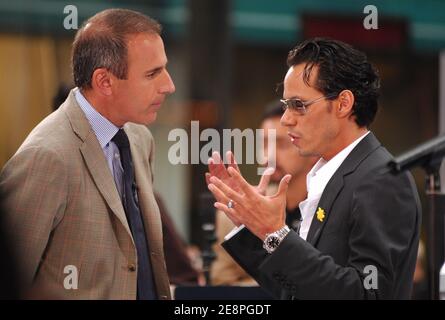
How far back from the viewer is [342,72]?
3438 millimetres

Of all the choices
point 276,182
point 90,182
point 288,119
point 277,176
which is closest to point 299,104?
point 288,119

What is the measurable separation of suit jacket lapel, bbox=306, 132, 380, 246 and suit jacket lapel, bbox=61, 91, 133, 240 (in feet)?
2.31

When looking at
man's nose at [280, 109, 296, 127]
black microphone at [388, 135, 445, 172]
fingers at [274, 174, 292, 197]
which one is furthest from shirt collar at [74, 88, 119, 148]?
black microphone at [388, 135, 445, 172]

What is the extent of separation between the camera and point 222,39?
9.84m

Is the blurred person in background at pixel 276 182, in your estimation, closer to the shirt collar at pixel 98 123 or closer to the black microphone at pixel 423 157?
the shirt collar at pixel 98 123

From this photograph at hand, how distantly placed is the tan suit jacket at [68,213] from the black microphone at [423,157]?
1.14m

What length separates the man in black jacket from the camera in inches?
124

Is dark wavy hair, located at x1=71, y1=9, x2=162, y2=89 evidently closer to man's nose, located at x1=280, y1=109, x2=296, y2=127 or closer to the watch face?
man's nose, located at x1=280, y1=109, x2=296, y2=127

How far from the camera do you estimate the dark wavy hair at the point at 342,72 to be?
3438 millimetres

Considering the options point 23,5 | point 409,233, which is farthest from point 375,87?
point 23,5

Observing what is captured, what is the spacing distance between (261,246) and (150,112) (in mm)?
709

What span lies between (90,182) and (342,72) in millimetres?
1038

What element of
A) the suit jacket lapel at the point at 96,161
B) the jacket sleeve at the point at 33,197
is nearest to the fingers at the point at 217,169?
the suit jacket lapel at the point at 96,161
